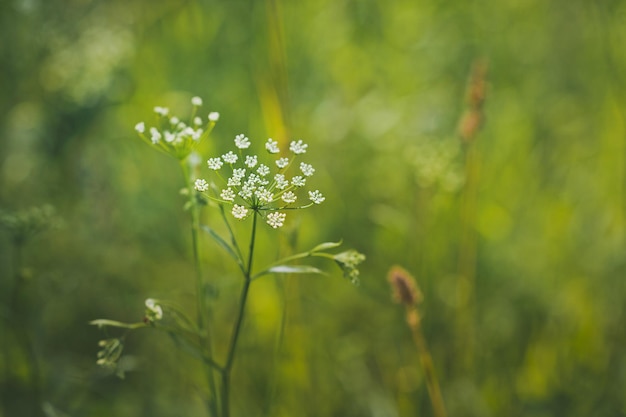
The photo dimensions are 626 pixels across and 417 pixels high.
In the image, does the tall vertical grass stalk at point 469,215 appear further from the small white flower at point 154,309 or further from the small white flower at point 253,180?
the small white flower at point 154,309

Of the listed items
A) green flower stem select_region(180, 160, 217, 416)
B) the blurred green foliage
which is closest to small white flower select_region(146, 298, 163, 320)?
green flower stem select_region(180, 160, 217, 416)

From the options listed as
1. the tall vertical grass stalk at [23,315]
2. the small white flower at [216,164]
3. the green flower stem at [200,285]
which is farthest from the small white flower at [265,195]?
the tall vertical grass stalk at [23,315]

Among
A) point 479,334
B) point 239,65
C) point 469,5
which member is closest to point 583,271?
point 479,334

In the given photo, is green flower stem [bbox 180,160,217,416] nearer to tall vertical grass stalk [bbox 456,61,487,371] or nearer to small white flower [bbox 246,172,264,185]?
small white flower [bbox 246,172,264,185]

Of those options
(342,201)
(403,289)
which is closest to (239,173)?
(403,289)

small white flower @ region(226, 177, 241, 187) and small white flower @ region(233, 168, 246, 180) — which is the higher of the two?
small white flower @ region(233, 168, 246, 180)

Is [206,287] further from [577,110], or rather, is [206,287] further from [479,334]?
[577,110]
